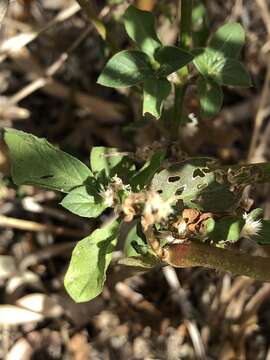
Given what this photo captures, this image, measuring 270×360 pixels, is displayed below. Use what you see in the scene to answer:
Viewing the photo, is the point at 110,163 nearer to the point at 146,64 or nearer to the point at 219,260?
the point at 146,64

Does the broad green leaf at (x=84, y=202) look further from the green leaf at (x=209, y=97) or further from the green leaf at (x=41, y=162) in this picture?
the green leaf at (x=209, y=97)

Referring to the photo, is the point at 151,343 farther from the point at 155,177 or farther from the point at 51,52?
the point at 51,52

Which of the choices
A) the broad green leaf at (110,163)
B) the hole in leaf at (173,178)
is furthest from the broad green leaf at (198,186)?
the broad green leaf at (110,163)

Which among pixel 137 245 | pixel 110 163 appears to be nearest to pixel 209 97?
pixel 110 163

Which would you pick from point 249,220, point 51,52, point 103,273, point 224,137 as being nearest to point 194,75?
point 249,220

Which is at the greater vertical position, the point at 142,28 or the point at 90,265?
the point at 142,28
